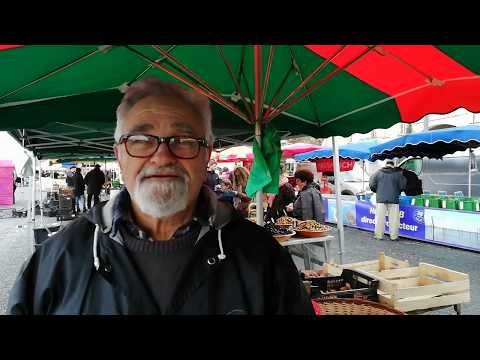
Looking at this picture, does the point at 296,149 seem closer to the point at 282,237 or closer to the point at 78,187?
the point at 282,237

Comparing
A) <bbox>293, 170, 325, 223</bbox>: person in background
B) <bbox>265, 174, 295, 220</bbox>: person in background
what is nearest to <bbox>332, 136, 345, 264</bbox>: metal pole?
<bbox>293, 170, 325, 223</bbox>: person in background

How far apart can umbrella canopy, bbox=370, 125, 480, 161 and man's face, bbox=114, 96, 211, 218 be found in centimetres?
724

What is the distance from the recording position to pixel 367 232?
1026 centimetres

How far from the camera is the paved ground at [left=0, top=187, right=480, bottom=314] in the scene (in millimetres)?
5773

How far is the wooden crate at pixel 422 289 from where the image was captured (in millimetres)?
2955

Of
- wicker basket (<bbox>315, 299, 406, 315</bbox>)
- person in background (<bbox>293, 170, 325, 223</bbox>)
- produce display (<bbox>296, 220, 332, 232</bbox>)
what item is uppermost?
person in background (<bbox>293, 170, 325, 223</bbox>)

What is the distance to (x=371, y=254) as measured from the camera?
24.8ft

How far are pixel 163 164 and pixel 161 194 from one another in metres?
0.12

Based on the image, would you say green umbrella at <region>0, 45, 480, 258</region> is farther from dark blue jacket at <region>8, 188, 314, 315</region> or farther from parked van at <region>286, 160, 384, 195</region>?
parked van at <region>286, 160, 384, 195</region>

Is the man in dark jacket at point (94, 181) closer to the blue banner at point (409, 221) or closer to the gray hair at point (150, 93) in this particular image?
the blue banner at point (409, 221)

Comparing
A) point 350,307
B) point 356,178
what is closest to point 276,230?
point 350,307

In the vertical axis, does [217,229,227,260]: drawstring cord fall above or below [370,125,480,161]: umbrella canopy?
below

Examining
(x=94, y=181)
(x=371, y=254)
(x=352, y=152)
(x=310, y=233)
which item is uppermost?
(x=352, y=152)
